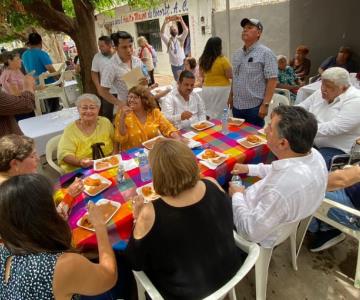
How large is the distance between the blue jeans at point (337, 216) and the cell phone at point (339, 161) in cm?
62

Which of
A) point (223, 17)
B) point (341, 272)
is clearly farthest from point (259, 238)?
point (223, 17)

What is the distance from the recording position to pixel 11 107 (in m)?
2.80

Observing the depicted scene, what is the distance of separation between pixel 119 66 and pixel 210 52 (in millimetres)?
1348

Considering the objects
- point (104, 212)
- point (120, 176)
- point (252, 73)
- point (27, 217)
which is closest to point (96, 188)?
point (120, 176)

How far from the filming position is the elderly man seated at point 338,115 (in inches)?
114

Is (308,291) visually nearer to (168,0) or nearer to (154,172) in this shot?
(154,172)

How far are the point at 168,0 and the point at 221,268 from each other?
39.9 feet

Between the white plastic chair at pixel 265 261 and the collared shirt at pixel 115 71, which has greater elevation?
the collared shirt at pixel 115 71

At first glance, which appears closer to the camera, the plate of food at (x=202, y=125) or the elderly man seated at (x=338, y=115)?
the elderly man seated at (x=338, y=115)

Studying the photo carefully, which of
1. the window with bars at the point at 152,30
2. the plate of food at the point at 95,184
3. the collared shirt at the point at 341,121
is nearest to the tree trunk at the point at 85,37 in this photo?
the plate of food at the point at 95,184

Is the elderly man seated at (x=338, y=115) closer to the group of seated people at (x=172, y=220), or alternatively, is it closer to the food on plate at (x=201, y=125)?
the group of seated people at (x=172, y=220)

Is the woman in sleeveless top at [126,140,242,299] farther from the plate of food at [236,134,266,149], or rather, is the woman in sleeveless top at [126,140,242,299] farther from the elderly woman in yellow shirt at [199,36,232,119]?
the elderly woman in yellow shirt at [199,36,232,119]

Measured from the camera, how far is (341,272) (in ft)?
7.74

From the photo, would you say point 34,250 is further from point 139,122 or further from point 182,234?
point 139,122
